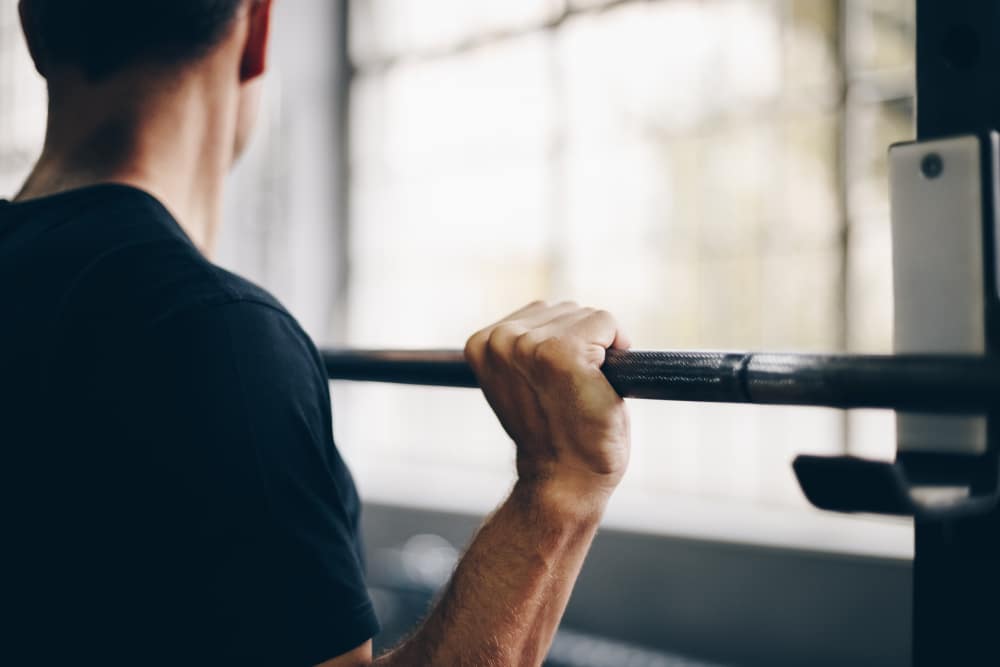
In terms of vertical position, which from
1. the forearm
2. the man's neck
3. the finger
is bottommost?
the forearm

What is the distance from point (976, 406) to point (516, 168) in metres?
3.48

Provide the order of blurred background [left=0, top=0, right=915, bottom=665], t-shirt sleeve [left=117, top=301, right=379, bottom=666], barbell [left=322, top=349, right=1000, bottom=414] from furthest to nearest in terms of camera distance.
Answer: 1. blurred background [left=0, top=0, right=915, bottom=665]
2. t-shirt sleeve [left=117, top=301, right=379, bottom=666]
3. barbell [left=322, top=349, right=1000, bottom=414]

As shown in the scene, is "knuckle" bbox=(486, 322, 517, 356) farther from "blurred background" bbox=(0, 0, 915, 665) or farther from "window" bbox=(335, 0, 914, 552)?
"window" bbox=(335, 0, 914, 552)

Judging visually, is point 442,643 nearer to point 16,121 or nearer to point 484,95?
point 484,95

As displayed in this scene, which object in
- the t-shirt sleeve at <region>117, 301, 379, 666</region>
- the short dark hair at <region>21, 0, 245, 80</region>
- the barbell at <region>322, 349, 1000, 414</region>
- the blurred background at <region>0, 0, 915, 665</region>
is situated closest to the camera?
the barbell at <region>322, 349, 1000, 414</region>

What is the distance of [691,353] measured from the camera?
1.93ft

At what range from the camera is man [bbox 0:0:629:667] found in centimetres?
61

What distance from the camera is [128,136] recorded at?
830 mm

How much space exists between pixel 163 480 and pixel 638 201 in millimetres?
2980

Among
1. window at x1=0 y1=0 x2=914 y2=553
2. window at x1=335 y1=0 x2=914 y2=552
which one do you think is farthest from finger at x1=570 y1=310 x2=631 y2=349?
window at x1=335 y1=0 x2=914 y2=552

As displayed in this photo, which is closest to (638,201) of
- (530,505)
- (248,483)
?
(530,505)

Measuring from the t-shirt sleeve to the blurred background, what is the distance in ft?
6.84

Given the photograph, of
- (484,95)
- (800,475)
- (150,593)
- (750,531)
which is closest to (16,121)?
(484,95)

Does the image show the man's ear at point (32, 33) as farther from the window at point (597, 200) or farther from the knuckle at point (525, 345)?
the window at point (597, 200)
